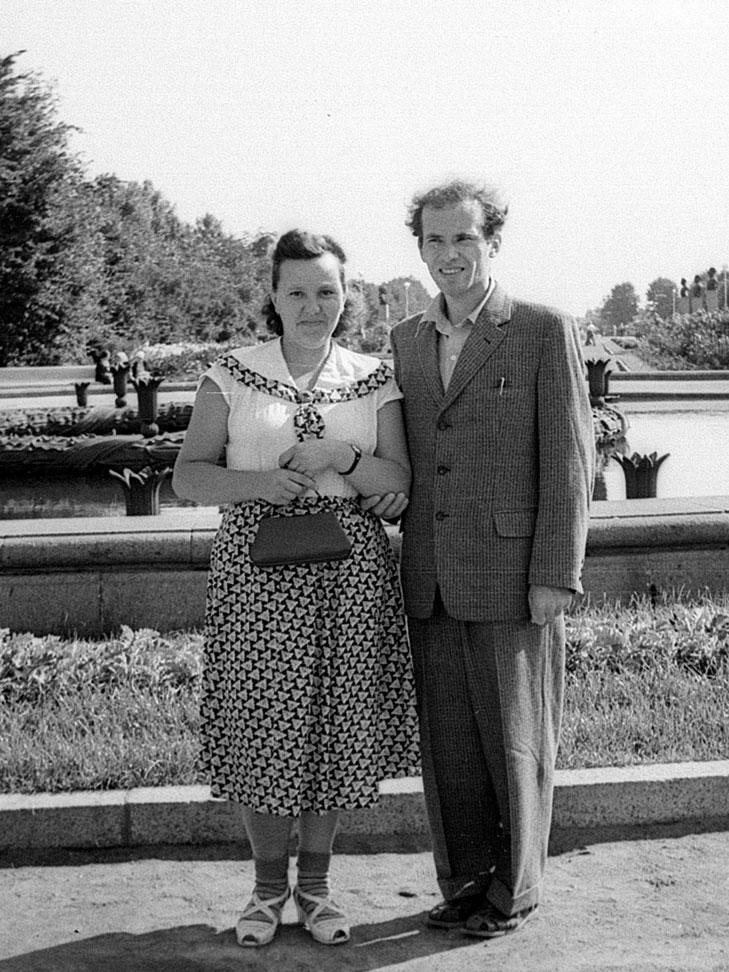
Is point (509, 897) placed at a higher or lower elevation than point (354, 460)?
lower

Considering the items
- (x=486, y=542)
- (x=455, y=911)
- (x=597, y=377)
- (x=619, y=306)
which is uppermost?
(x=619, y=306)

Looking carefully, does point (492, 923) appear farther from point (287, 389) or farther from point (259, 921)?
point (287, 389)

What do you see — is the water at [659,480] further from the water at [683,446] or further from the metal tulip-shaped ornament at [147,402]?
the metal tulip-shaped ornament at [147,402]

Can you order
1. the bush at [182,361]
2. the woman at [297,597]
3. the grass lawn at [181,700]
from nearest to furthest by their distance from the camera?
the woman at [297,597] → the grass lawn at [181,700] → the bush at [182,361]

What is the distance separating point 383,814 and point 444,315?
1.62 meters

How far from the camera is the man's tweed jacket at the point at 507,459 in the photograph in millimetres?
3367

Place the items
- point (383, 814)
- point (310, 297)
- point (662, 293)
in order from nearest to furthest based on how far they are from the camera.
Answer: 1. point (310, 297)
2. point (383, 814)
3. point (662, 293)

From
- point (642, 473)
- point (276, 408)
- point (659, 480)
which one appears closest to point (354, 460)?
point (276, 408)

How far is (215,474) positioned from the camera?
3418 mm

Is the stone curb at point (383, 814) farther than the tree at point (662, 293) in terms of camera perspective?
No

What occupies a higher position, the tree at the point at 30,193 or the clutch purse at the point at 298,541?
the tree at the point at 30,193

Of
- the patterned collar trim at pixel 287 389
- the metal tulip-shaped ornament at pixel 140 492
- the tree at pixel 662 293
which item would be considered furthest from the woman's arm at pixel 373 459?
the tree at pixel 662 293

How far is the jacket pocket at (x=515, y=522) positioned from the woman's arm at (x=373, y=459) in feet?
0.88

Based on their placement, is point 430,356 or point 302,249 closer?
point 302,249
